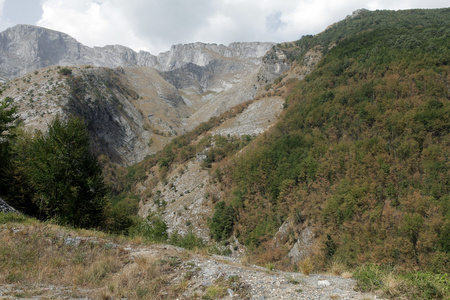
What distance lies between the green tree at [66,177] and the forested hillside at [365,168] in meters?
15.7

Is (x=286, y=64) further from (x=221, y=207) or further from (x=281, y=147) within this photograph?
(x=221, y=207)

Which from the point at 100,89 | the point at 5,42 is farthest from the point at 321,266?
the point at 5,42

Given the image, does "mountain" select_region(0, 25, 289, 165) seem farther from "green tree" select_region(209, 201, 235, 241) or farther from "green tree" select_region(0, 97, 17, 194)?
"green tree" select_region(209, 201, 235, 241)

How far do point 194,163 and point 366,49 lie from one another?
37.2 metres

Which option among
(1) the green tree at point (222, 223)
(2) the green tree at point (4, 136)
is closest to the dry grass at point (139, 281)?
(2) the green tree at point (4, 136)

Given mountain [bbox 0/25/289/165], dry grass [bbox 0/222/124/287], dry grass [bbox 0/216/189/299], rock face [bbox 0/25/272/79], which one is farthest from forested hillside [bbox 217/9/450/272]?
rock face [bbox 0/25/272/79]

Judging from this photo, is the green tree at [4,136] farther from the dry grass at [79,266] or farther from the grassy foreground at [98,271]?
the dry grass at [79,266]

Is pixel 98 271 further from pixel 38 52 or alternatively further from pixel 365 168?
pixel 38 52

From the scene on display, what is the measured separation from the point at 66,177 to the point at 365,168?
2372 centimetres

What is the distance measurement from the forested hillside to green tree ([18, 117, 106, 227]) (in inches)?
619

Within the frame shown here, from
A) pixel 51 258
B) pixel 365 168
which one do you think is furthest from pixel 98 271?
pixel 365 168

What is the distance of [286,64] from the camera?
7856cm

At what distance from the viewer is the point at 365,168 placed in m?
19.8

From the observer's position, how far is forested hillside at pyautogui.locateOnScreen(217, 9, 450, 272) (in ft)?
49.4
